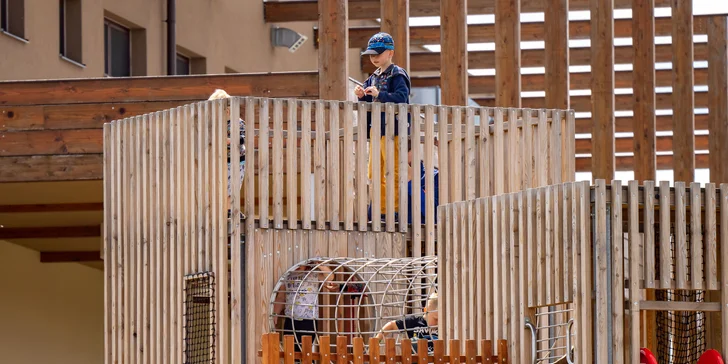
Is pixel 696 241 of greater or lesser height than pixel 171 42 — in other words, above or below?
below

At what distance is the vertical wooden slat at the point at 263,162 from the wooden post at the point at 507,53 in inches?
203

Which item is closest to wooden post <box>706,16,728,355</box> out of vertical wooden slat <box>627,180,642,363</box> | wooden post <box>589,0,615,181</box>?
wooden post <box>589,0,615,181</box>

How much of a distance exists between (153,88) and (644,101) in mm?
5710

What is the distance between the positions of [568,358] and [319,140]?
3570 mm

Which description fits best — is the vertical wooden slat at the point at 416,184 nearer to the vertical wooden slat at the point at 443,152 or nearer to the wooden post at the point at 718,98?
the vertical wooden slat at the point at 443,152

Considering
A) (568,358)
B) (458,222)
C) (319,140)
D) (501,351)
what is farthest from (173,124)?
(568,358)

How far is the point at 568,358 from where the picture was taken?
9.20m

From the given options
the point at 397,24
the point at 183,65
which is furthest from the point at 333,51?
the point at 183,65

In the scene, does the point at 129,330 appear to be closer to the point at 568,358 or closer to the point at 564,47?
the point at 568,358

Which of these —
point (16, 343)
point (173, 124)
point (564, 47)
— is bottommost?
point (16, 343)

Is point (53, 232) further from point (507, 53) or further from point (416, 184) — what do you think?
point (416, 184)

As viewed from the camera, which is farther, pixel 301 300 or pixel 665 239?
pixel 301 300

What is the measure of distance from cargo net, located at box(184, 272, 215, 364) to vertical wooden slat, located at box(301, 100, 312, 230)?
37.5 inches

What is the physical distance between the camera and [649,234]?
30.2 feet
